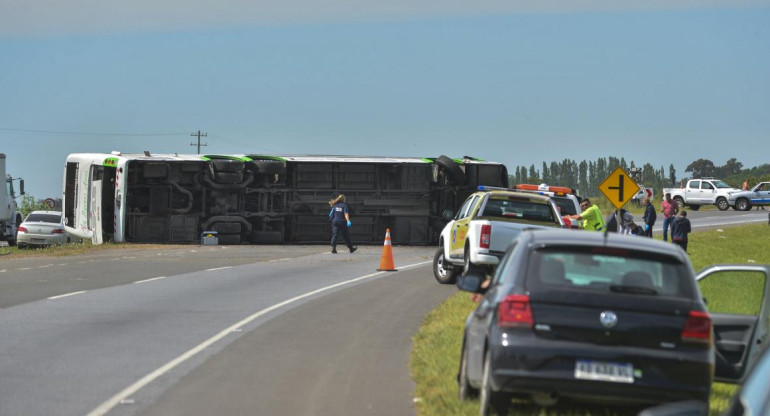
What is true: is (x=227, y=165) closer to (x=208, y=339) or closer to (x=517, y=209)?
(x=517, y=209)

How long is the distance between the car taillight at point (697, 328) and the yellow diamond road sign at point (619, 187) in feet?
64.6

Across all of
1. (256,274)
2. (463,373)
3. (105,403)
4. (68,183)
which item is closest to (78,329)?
(105,403)

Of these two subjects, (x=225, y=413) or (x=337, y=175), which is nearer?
(x=225, y=413)

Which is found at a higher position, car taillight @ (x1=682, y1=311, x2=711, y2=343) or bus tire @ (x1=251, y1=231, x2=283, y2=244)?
car taillight @ (x1=682, y1=311, x2=711, y2=343)

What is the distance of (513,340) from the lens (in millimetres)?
7965

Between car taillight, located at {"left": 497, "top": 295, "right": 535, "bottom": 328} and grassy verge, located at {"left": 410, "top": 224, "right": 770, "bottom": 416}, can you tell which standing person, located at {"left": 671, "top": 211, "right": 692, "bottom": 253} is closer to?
grassy verge, located at {"left": 410, "top": 224, "right": 770, "bottom": 416}

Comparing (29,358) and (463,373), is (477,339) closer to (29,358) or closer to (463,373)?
(463,373)

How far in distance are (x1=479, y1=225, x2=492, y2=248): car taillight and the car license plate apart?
11.6 m

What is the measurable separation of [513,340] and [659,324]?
1.01 metres

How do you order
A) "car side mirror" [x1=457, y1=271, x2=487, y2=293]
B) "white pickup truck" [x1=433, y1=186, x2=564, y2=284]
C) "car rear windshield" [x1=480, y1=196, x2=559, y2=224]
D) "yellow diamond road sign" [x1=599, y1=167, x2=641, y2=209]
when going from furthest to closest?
"yellow diamond road sign" [x1=599, y1=167, x2=641, y2=209], "car rear windshield" [x1=480, y1=196, x2=559, y2=224], "white pickup truck" [x1=433, y1=186, x2=564, y2=284], "car side mirror" [x1=457, y1=271, x2=487, y2=293]

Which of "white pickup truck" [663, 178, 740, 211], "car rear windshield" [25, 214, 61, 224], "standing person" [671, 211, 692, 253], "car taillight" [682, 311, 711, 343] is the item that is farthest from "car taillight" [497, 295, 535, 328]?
"white pickup truck" [663, 178, 740, 211]

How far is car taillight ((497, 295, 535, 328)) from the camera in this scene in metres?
8.01

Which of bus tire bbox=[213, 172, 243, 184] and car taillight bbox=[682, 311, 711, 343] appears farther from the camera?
bus tire bbox=[213, 172, 243, 184]

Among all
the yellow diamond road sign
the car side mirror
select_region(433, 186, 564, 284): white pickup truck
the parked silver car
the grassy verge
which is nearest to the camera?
the grassy verge
